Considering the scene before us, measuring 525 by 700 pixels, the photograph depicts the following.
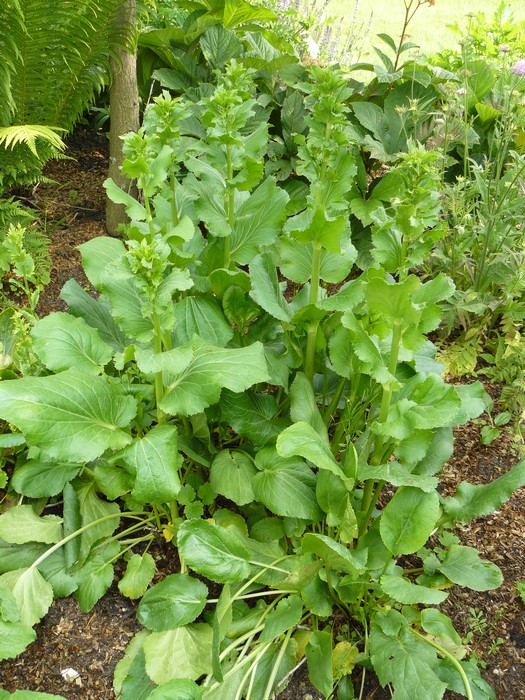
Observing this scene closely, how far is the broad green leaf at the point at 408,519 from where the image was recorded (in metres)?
1.78

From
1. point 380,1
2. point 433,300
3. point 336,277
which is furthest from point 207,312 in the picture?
point 380,1

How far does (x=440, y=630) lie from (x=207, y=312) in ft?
3.98

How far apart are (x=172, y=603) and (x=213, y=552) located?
24 centimetres

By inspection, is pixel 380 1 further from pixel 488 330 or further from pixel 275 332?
pixel 275 332

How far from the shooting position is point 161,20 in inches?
165

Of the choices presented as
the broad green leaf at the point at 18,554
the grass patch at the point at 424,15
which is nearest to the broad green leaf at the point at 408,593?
the broad green leaf at the point at 18,554

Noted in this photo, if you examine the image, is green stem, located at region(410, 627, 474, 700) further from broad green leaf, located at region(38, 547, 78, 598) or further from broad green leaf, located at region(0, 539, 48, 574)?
broad green leaf, located at region(0, 539, 48, 574)

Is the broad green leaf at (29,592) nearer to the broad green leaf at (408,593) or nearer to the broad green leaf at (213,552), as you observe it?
the broad green leaf at (213,552)

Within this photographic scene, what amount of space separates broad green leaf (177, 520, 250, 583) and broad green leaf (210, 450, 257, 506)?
0.20m

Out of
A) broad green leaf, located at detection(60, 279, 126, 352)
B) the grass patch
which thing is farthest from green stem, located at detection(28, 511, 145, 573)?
the grass patch

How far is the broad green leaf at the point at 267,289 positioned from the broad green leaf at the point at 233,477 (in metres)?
0.50

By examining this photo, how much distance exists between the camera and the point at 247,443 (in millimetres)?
2379

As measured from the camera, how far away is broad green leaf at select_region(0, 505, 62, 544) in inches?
80.2

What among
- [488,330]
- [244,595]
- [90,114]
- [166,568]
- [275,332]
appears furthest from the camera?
[90,114]
